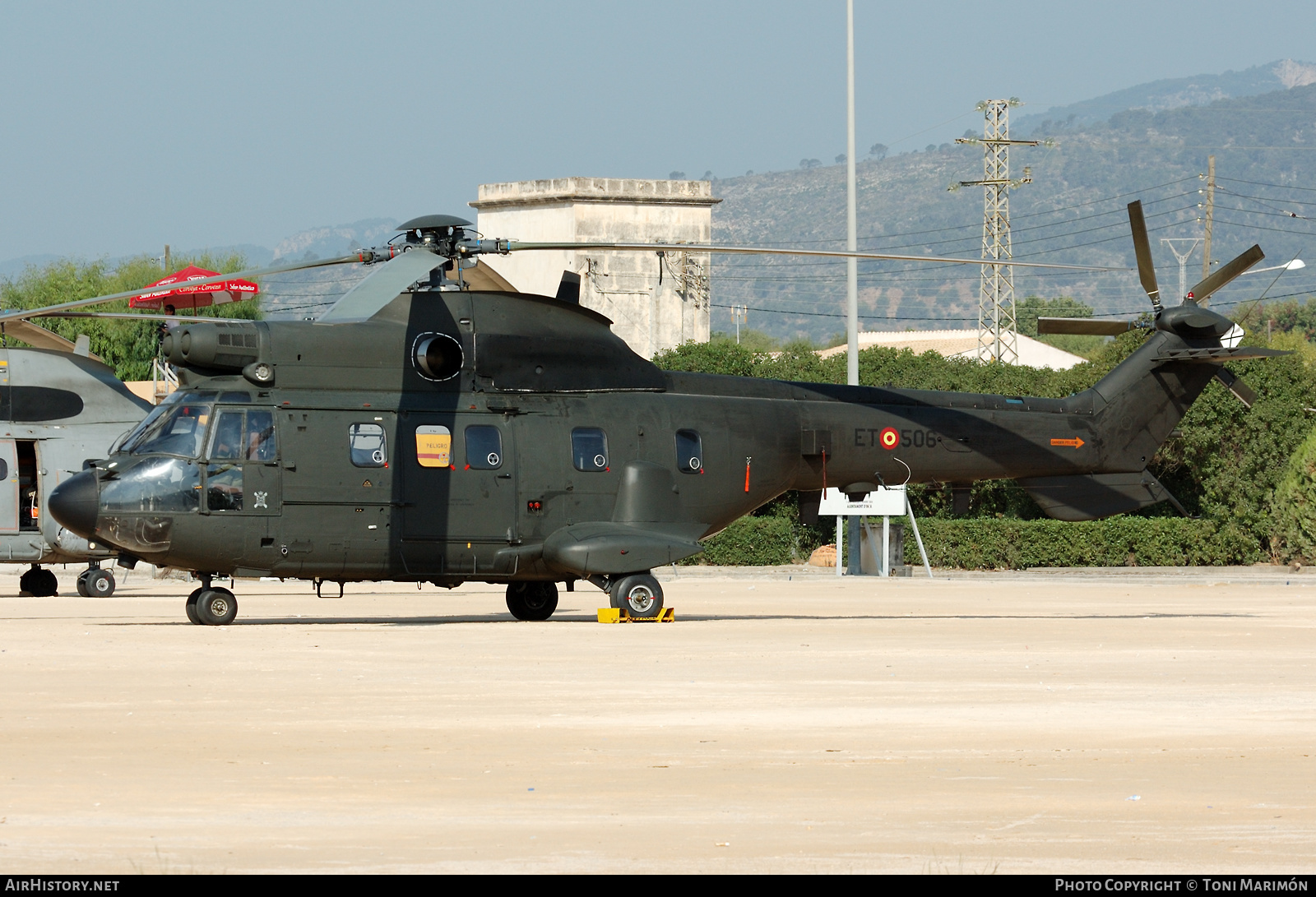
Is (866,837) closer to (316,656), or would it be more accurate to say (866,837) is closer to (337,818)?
(337,818)

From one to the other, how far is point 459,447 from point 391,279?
2.76m

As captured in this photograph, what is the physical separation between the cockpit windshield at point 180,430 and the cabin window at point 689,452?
599cm

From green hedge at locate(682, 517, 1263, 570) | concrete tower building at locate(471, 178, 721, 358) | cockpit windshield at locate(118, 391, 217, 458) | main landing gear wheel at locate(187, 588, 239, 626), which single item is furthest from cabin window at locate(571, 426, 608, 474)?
concrete tower building at locate(471, 178, 721, 358)

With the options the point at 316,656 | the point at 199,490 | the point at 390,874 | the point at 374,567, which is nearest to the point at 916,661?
the point at 316,656

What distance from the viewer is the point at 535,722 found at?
1105 centimetres

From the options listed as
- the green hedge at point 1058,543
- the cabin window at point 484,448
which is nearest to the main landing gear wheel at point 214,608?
the cabin window at point 484,448

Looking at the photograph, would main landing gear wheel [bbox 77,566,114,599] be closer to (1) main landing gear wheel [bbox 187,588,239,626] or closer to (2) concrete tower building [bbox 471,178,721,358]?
(1) main landing gear wheel [bbox 187,588,239,626]

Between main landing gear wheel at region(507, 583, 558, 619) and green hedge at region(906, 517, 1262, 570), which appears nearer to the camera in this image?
main landing gear wheel at region(507, 583, 558, 619)

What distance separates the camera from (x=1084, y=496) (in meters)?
24.8

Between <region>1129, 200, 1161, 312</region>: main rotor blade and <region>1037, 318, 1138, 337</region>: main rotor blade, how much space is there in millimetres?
514

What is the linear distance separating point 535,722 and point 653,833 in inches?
162

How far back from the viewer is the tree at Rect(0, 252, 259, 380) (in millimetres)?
83250

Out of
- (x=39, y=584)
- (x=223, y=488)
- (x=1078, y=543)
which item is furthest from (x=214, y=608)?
(x=1078, y=543)

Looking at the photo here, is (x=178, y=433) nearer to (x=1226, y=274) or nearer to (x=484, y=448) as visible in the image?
(x=484, y=448)
